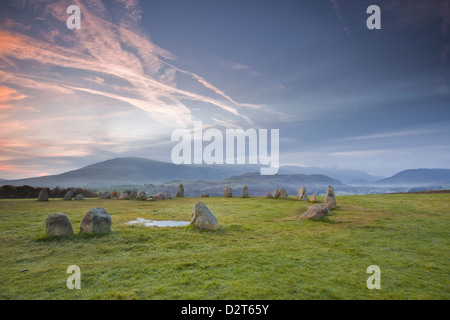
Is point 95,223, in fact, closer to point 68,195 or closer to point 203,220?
point 203,220

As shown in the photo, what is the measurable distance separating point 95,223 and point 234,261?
29.2ft

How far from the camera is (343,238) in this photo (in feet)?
42.5

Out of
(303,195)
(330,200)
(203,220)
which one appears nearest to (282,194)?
(303,195)

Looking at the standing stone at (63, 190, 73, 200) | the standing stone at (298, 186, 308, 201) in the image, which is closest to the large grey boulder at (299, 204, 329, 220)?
the standing stone at (298, 186, 308, 201)

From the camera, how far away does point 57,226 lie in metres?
12.9

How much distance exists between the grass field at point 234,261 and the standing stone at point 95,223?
674 millimetres

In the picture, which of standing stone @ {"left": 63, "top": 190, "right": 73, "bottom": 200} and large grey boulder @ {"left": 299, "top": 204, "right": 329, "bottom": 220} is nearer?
large grey boulder @ {"left": 299, "top": 204, "right": 329, "bottom": 220}

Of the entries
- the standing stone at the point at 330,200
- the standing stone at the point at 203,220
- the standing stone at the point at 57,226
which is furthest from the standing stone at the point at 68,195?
the standing stone at the point at 330,200

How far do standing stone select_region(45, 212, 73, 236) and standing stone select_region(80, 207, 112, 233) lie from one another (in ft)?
2.47

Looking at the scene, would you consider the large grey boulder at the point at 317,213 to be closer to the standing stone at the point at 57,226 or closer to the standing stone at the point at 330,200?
the standing stone at the point at 330,200

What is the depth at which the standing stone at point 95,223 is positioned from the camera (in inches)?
527

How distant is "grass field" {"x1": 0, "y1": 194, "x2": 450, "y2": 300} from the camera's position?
7.05 metres

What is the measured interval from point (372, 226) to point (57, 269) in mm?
17875

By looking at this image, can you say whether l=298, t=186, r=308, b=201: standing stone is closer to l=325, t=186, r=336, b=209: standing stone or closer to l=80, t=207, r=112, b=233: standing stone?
l=325, t=186, r=336, b=209: standing stone
